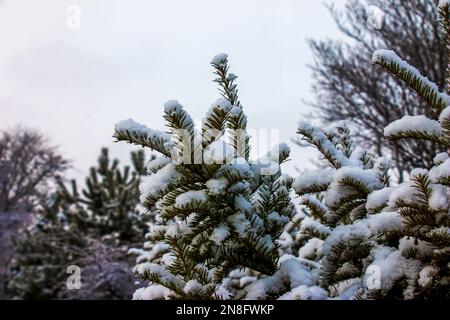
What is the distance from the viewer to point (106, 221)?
11.9m

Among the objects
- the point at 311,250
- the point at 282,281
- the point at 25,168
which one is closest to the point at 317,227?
the point at 311,250

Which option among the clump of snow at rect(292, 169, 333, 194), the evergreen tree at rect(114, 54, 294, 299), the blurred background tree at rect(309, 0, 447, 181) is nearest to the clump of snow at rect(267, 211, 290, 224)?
the evergreen tree at rect(114, 54, 294, 299)

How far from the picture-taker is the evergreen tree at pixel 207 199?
1.59 metres

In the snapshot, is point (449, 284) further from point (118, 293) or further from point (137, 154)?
point (137, 154)

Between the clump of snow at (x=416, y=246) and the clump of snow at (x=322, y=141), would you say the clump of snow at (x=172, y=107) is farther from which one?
the clump of snow at (x=416, y=246)

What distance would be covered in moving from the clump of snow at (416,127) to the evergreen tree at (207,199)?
413 mm

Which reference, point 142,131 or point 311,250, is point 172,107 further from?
point 311,250

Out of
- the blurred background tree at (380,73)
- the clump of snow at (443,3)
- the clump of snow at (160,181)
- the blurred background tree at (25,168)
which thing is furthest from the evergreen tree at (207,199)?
the blurred background tree at (25,168)

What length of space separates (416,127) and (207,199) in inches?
26.8

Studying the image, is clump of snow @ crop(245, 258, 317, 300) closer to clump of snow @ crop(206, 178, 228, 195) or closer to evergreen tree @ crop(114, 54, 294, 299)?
evergreen tree @ crop(114, 54, 294, 299)

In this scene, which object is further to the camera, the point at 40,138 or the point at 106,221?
the point at 40,138

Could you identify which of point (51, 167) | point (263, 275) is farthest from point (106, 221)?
point (51, 167)

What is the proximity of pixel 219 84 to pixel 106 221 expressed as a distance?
1056 cm

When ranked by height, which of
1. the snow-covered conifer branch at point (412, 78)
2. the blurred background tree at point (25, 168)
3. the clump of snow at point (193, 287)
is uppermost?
the blurred background tree at point (25, 168)
